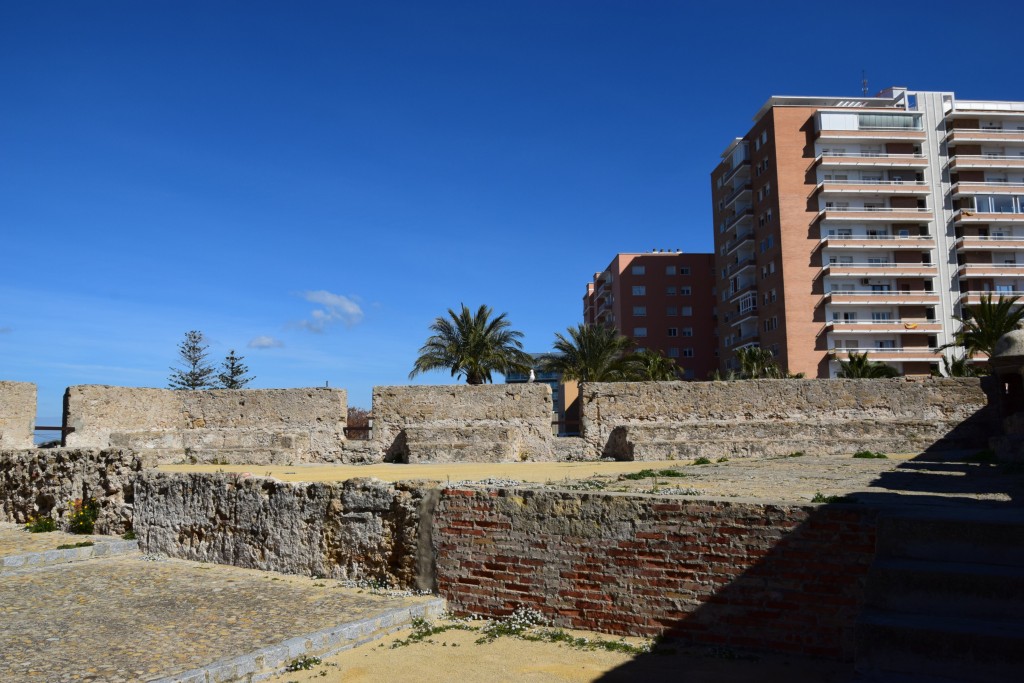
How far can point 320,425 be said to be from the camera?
2034 cm

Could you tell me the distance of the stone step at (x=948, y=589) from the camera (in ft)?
14.1

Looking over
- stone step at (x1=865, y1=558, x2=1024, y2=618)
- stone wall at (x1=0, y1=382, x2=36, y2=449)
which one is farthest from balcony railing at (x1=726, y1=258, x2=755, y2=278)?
stone step at (x1=865, y1=558, x2=1024, y2=618)

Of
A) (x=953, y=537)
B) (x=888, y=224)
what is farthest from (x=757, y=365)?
(x=953, y=537)

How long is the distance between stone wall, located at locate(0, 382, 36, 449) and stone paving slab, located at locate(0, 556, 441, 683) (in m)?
11.4

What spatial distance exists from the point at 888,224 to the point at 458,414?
162ft

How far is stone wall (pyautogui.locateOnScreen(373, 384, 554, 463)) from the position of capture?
19.6 meters

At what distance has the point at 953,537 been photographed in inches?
190

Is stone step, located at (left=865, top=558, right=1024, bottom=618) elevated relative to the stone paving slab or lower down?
elevated

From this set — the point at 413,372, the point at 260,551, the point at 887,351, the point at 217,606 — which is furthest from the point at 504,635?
the point at 887,351

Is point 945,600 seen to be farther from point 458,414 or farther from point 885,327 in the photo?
point 885,327

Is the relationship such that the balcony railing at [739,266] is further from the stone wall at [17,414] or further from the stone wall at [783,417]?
the stone wall at [17,414]

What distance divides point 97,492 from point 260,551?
3.48 meters

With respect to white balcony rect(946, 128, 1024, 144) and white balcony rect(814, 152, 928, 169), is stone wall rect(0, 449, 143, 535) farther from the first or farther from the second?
white balcony rect(946, 128, 1024, 144)

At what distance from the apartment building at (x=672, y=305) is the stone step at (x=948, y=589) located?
69567 millimetres
